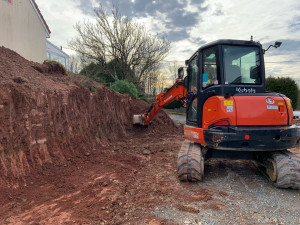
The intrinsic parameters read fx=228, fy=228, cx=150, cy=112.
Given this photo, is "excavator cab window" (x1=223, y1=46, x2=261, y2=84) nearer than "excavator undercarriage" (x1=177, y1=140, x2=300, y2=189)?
No

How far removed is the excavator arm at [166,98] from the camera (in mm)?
7842

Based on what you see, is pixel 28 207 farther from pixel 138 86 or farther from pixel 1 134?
pixel 138 86

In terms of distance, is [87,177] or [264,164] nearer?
[264,164]

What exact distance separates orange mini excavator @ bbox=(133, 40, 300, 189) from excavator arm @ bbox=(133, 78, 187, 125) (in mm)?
1889

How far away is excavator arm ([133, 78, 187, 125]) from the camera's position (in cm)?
784

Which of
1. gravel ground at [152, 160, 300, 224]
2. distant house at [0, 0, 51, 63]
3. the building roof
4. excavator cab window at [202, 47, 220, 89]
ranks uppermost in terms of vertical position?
the building roof

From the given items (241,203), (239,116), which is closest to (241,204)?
(241,203)

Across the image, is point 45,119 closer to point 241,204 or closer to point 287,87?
point 241,204

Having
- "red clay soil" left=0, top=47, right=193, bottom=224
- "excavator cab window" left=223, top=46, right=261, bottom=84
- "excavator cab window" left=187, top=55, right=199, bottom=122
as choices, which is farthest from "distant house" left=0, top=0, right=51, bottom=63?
"excavator cab window" left=223, top=46, right=261, bottom=84

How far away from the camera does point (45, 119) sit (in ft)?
20.1

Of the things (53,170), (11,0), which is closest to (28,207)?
(53,170)

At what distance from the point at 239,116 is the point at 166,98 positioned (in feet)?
14.4

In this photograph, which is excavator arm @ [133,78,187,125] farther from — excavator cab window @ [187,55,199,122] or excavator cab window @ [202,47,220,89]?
excavator cab window @ [202,47,220,89]

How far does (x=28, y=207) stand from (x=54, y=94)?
3.67 meters
